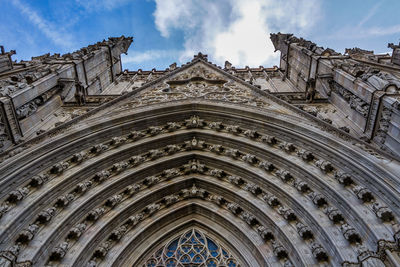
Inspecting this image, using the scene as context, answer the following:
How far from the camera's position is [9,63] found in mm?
14008

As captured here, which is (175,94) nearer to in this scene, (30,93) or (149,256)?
(30,93)

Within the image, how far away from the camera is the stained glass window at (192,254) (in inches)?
378

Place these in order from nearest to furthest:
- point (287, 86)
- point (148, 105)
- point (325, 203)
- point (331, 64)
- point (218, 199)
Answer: point (325, 203)
point (218, 199)
point (148, 105)
point (331, 64)
point (287, 86)

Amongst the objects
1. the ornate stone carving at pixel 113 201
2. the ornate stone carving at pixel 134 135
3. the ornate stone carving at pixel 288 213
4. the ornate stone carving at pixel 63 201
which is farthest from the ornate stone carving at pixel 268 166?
the ornate stone carving at pixel 63 201

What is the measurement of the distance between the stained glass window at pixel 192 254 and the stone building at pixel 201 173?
1.8 inches

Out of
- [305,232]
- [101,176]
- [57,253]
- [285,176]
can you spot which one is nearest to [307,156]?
[285,176]

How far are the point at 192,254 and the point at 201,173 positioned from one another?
2974 mm

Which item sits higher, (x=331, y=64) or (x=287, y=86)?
(x=287, y=86)

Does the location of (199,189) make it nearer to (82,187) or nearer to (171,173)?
(171,173)

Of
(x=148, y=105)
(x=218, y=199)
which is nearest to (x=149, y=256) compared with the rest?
(x=218, y=199)

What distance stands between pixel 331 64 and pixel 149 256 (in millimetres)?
10740

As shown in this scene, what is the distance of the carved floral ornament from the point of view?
24.5ft

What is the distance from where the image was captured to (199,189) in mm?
11438

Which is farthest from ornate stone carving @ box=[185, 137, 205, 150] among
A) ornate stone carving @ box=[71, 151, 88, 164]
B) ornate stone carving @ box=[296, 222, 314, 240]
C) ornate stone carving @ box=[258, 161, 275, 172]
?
ornate stone carving @ box=[296, 222, 314, 240]
